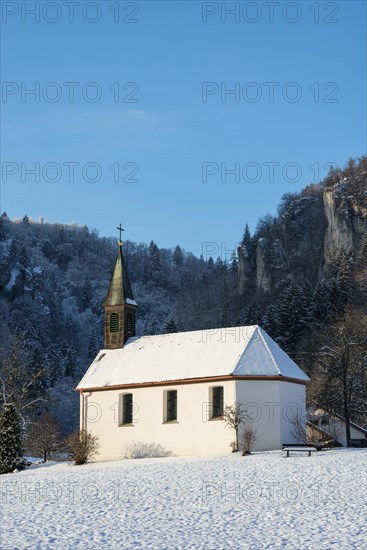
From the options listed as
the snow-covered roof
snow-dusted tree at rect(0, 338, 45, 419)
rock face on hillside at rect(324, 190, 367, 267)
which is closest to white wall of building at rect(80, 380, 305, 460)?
the snow-covered roof

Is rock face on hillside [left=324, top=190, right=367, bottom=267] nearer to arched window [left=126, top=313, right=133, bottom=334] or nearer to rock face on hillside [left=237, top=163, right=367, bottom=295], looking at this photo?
rock face on hillside [left=237, top=163, right=367, bottom=295]

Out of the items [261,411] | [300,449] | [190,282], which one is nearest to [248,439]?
[261,411]

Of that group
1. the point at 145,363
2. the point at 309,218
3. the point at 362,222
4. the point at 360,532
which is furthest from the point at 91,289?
the point at 360,532

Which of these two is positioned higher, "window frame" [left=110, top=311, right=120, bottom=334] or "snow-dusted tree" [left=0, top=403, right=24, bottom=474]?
"window frame" [left=110, top=311, right=120, bottom=334]

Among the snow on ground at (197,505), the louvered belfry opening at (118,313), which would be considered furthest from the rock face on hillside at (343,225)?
the snow on ground at (197,505)

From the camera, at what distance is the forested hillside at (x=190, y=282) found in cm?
7769

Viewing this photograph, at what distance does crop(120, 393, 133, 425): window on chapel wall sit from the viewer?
119 feet

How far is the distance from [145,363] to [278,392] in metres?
6.80

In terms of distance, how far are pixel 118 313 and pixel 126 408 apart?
5.74m

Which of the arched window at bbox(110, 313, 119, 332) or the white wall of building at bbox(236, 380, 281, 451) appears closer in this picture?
the white wall of building at bbox(236, 380, 281, 451)

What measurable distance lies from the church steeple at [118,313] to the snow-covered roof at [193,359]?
587 millimetres

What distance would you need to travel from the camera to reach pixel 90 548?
15703 millimetres

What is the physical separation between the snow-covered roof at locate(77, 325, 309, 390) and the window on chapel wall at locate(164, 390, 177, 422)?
70cm

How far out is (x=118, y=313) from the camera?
1593 inches
